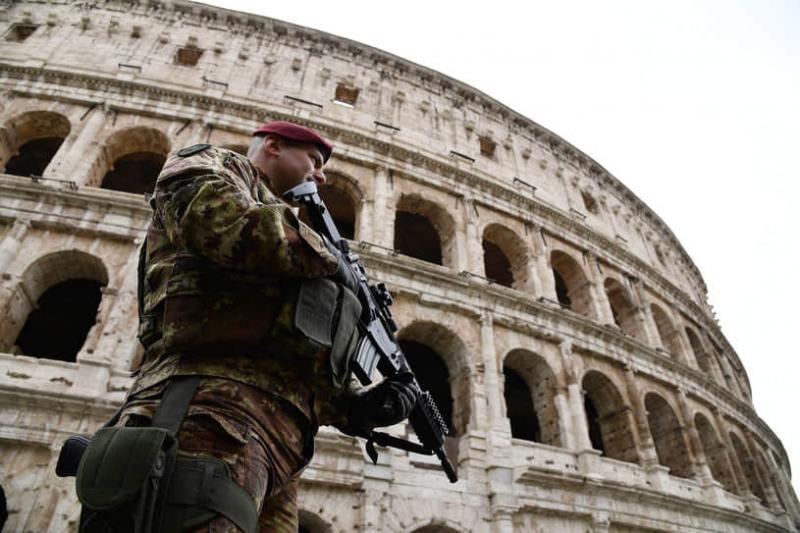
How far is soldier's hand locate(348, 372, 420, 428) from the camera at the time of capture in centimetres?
250

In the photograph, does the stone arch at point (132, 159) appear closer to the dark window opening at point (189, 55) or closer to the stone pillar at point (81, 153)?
the stone pillar at point (81, 153)

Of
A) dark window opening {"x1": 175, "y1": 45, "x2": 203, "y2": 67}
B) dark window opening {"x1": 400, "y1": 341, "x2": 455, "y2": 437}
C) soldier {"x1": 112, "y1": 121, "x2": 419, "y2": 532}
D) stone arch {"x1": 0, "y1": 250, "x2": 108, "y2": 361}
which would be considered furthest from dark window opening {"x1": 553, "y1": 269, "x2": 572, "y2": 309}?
soldier {"x1": 112, "y1": 121, "x2": 419, "y2": 532}

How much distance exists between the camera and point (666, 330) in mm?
16734

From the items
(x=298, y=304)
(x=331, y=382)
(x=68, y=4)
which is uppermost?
(x=68, y=4)

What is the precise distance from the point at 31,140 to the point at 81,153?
8.73 feet

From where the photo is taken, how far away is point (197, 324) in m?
1.85

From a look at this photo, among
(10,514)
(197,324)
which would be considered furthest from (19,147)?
(197,324)

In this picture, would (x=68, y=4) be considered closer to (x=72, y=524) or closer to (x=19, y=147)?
(x=19, y=147)

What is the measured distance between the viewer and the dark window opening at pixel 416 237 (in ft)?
47.1

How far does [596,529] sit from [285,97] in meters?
13.5

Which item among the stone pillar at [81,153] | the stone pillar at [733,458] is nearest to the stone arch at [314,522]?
the stone pillar at [81,153]

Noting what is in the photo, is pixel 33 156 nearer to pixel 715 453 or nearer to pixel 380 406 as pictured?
pixel 380 406

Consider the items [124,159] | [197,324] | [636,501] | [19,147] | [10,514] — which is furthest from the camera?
[124,159]

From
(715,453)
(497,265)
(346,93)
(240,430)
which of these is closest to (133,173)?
(346,93)
